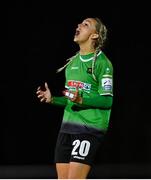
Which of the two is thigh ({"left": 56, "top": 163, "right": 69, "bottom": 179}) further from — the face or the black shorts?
the face

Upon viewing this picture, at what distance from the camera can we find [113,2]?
29.4 ft

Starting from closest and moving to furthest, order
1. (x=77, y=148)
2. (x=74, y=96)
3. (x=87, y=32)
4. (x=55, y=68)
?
1. (x=74, y=96)
2. (x=77, y=148)
3. (x=87, y=32)
4. (x=55, y=68)

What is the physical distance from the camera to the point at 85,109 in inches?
166

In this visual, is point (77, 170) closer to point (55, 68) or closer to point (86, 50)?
point (86, 50)

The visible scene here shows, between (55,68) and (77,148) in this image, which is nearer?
(77,148)

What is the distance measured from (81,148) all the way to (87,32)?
79 cm

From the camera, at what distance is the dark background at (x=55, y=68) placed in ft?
29.0

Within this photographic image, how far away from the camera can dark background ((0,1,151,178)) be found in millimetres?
8844

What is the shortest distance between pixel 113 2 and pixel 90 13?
0.42m

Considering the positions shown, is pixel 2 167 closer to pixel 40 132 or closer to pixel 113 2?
pixel 40 132

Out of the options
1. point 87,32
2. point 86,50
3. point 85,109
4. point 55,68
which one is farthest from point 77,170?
point 55,68

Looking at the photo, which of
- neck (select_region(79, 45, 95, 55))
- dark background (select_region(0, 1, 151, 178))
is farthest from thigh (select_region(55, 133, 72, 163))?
dark background (select_region(0, 1, 151, 178))

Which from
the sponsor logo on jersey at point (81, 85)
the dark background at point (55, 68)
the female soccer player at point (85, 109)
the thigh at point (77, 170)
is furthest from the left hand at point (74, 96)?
the dark background at point (55, 68)

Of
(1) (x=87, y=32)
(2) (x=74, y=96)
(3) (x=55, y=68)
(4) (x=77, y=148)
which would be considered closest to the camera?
(2) (x=74, y=96)
